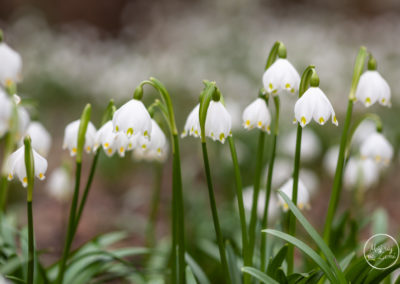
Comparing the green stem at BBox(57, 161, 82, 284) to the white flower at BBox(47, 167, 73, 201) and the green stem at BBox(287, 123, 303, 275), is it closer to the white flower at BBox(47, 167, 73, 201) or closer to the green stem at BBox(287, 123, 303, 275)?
the green stem at BBox(287, 123, 303, 275)

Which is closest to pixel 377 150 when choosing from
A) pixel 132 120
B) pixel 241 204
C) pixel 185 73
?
pixel 241 204

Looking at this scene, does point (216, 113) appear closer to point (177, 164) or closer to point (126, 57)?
point (177, 164)

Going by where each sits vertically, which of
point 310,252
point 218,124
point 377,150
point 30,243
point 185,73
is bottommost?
point 310,252

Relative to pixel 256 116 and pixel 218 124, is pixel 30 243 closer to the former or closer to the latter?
pixel 218 124

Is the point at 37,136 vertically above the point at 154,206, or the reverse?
the point at 37,136

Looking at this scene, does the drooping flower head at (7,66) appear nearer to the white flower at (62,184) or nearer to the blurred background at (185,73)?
the blurred background at (185,73)

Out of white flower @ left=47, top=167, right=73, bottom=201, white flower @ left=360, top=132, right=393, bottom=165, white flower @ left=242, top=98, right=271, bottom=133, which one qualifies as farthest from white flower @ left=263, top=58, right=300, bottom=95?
white flower @ left=47, top=167, right=73, bottom=201

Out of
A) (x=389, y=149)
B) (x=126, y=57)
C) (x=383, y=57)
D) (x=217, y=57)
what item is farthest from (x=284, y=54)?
(x=126, y=57)

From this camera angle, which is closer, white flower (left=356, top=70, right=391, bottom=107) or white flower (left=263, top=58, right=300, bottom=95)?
white flower (left=263, top=58, right=300, bottom=95)
